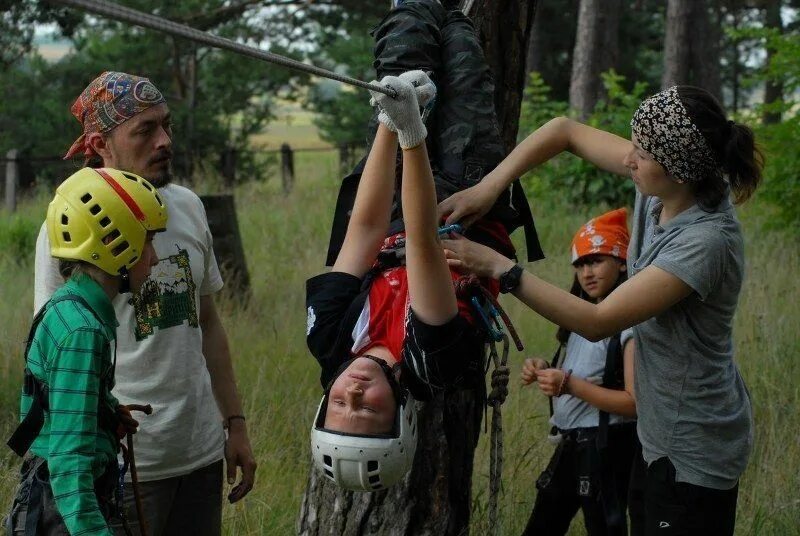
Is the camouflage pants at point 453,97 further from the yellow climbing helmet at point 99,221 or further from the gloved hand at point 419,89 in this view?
the yellow climbing helmet at point 99,221

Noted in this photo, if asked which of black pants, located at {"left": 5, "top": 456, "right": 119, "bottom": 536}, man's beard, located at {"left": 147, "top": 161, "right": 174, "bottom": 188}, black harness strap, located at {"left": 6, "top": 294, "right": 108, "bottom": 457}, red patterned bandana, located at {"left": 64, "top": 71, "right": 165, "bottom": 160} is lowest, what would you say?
black pants, located at {"left": 5, "top": 456, "right": 119, "bottom": 536}

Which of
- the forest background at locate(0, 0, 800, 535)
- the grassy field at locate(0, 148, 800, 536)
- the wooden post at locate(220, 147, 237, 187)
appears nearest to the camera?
the grassy field at locate(0, 148, 800, 536)

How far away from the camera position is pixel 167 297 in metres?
3.30

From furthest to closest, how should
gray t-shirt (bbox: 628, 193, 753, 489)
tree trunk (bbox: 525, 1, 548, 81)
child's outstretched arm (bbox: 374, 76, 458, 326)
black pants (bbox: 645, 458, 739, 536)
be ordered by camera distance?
tree trunk (bbox: 525, 1, 548, 81), black pants (bbox: 645, 458, 739, 536), gray t-shirt (bbox: 628, 193, 753, 489), child's outstretched arm (bbox: 374, 76, 458, 326)

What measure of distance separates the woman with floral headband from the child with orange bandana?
725mm

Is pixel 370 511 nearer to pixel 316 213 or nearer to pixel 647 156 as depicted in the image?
pixel 647 156

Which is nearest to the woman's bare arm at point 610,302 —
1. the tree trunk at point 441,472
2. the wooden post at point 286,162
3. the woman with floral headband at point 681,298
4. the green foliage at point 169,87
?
the woman with floral headband at point 681,298

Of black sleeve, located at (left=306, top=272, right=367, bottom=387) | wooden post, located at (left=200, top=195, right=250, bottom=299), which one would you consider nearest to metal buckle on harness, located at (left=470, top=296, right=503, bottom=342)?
black sleeve, located at (left=306, top=272, right=367, bottom=387)

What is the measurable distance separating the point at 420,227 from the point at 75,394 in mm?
1060

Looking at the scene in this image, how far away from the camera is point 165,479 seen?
10.9ft

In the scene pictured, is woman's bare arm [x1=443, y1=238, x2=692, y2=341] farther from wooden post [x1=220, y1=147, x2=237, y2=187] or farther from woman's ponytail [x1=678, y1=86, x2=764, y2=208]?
wooden post [x1=220, y1=147, x2=237, y2=187]

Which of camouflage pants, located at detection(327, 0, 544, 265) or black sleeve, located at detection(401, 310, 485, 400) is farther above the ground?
camouflage pants, located at detection(327, 0, 544, 265)

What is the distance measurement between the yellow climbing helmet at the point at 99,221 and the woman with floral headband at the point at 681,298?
1.01 metres

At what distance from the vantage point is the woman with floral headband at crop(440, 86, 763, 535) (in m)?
3.16
